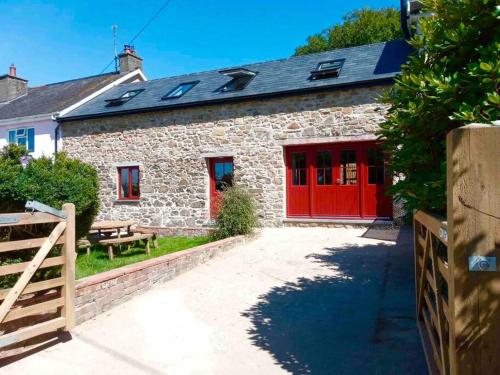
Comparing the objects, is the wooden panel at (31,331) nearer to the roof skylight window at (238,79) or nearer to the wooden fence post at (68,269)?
the wooden fence post at (68,269)

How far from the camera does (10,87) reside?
21.7m

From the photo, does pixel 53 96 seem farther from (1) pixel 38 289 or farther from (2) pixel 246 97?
(1) pixel 38 289

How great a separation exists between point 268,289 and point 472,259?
4.01 metres

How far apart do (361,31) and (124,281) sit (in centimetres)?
2666

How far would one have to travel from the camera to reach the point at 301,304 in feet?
16.3

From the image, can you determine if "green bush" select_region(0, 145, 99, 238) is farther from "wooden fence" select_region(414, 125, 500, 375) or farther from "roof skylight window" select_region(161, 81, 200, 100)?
"roof skylight window" select_region(161, 81, 200, 100)

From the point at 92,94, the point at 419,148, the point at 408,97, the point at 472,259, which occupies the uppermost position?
the point at 92,94

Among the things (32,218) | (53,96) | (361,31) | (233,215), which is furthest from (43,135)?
(361,31)

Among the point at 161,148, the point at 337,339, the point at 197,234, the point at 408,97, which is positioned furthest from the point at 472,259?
the point at 161,148

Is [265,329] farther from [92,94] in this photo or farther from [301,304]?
[92,94]

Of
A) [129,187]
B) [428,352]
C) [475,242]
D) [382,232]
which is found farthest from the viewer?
[129,187]

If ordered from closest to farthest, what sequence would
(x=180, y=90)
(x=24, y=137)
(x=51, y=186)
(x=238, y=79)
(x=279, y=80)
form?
(x=51, y=186) < (x=279, y=80) < (x=238, y=79) < (x=180, y=90) < (x=24, y=137)

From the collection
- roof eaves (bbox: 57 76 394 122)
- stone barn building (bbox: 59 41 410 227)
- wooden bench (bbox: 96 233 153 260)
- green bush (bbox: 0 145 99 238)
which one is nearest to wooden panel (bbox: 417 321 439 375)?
green bush (bbox: 0 145 99 238)

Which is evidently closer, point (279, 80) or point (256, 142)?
point (256, 142)
